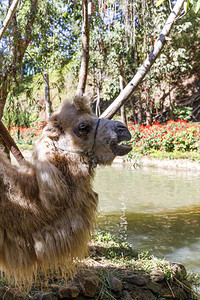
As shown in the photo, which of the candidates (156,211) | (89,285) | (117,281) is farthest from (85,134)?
(156,211)

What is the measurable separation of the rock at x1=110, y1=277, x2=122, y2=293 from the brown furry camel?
1441 millimetres

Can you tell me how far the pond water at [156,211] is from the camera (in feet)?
17.9

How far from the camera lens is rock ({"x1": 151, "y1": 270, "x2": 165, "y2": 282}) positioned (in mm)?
3574

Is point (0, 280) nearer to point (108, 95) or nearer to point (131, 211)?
point (131, 211)

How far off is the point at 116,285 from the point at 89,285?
299 millimetres

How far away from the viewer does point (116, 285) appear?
10.7ft

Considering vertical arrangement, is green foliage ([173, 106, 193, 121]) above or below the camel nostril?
above

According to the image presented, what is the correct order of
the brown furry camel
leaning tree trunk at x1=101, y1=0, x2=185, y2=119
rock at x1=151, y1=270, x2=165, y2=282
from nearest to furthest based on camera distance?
1. the brown furry camel
2. leaning tree trunk at x1=101, y1=0, x2=185, y2=119
3. rock at x1=151, y1=270, x2=165, y2=282

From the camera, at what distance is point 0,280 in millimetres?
3145

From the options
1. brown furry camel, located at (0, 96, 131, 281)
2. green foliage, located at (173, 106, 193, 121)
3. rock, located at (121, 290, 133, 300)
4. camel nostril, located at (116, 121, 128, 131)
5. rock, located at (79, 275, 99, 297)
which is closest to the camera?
brown furry camel, located at (0, 96, 131, 281)

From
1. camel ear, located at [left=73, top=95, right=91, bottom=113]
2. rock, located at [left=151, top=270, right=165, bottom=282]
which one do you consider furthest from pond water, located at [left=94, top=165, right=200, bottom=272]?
Result: camel ear, located at [left=73, top=95, right=91, bottom=113]

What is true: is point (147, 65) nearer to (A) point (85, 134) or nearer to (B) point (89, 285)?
(A) point (85, 134)

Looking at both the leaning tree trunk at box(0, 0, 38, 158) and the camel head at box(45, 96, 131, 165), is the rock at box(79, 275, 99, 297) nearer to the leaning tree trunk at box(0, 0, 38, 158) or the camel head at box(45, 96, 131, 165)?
the camel head at box(45, 96, 131, 165)

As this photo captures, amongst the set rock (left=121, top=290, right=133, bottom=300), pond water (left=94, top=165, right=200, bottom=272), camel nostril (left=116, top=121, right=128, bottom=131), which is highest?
camel nostril (left=116, top=121, right=128, bottom=131)
